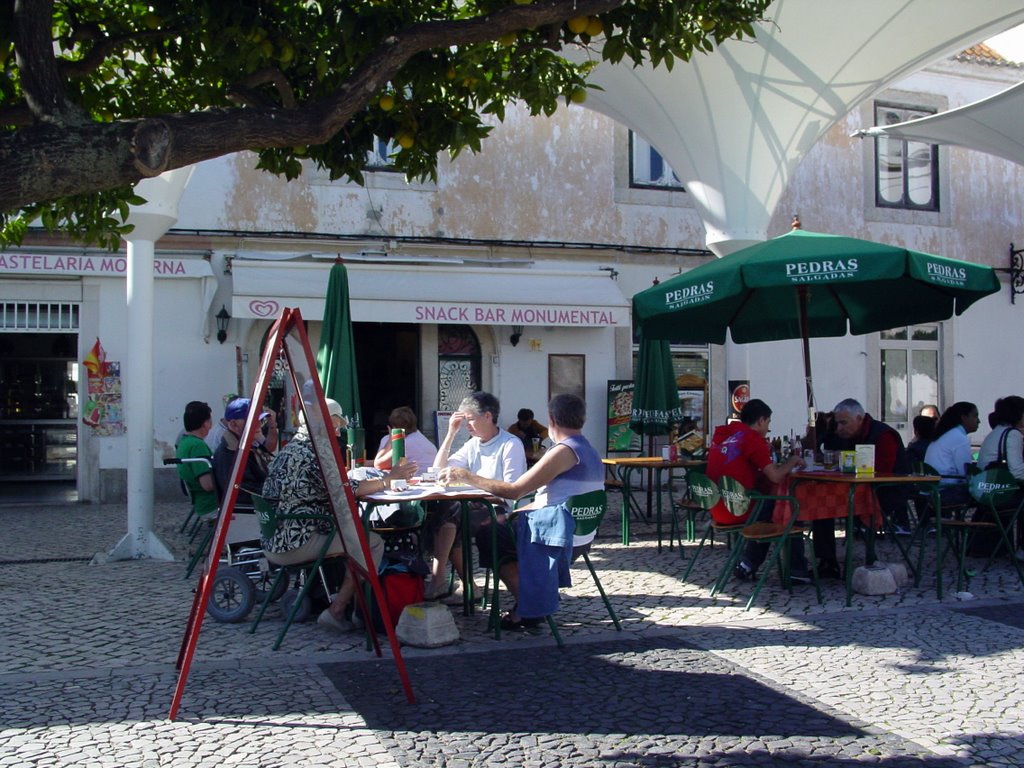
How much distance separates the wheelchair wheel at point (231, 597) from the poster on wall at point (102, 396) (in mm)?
7561

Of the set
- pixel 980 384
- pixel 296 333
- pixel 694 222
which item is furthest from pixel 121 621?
pixel 980 384

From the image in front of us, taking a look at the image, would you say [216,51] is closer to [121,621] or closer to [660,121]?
Answer: [121,621]

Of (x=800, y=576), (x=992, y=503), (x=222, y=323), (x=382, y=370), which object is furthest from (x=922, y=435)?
(x=382, y=370)

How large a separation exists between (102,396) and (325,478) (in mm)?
8985

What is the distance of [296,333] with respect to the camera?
4.75m

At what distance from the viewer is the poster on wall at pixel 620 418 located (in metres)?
14.6

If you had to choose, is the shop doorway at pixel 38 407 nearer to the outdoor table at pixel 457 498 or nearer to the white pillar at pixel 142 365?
the white pillar at pixel 142 365

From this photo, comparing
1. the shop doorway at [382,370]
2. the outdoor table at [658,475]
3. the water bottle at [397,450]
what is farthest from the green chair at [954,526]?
the shop doorway at [382,370]

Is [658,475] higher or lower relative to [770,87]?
lower

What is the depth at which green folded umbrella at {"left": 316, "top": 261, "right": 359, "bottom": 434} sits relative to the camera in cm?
845

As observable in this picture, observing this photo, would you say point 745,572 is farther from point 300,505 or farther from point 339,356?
point 339,356

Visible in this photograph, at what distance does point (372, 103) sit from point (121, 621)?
133 inches

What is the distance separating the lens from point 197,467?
24.8 ft

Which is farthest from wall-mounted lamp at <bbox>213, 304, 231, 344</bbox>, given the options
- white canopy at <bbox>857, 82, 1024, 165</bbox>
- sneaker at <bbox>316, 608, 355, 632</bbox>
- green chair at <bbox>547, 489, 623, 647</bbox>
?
green chair at <bbox>547, 489, 623, 647</bbox>
